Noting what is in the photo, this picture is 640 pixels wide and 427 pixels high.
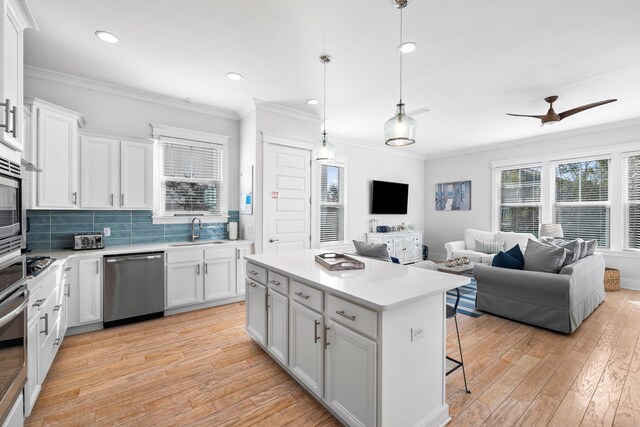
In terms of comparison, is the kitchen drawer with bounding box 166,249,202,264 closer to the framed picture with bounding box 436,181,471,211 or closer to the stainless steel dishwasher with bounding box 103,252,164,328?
the stainless steel dishwasher with bounding box 103,252,164,328

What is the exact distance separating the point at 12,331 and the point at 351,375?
1804 mm

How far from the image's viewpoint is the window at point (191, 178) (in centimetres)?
409

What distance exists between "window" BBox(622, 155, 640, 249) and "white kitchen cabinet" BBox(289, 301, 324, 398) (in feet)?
20.3

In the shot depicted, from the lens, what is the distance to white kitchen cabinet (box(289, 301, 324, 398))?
6.20 feet

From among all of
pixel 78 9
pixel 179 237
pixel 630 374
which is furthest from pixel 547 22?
pixel 179 237

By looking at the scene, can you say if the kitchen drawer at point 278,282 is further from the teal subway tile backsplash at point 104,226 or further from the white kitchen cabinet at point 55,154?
the white kitchen cabinet at point 55,154

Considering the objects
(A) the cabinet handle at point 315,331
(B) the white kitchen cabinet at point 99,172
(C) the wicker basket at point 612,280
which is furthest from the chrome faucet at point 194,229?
(C) the wicker basket at point 612,280

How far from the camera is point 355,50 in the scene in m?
2.79

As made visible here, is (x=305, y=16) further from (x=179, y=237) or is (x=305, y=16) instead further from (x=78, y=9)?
(x=179, y=237)

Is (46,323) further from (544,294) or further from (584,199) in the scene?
(584,199)

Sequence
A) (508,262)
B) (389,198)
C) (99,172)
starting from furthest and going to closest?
(389,198) < (508,262) < (99,172)

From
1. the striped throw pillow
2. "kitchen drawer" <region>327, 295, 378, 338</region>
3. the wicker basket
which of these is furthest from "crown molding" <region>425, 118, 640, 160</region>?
"kitchen drawer" <region>327, 295, 378, 338</region>

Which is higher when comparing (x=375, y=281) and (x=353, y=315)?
(x=375, y=281)

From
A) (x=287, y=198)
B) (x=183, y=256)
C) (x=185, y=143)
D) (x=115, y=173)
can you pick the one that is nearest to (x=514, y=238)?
(x=287, y=198)
